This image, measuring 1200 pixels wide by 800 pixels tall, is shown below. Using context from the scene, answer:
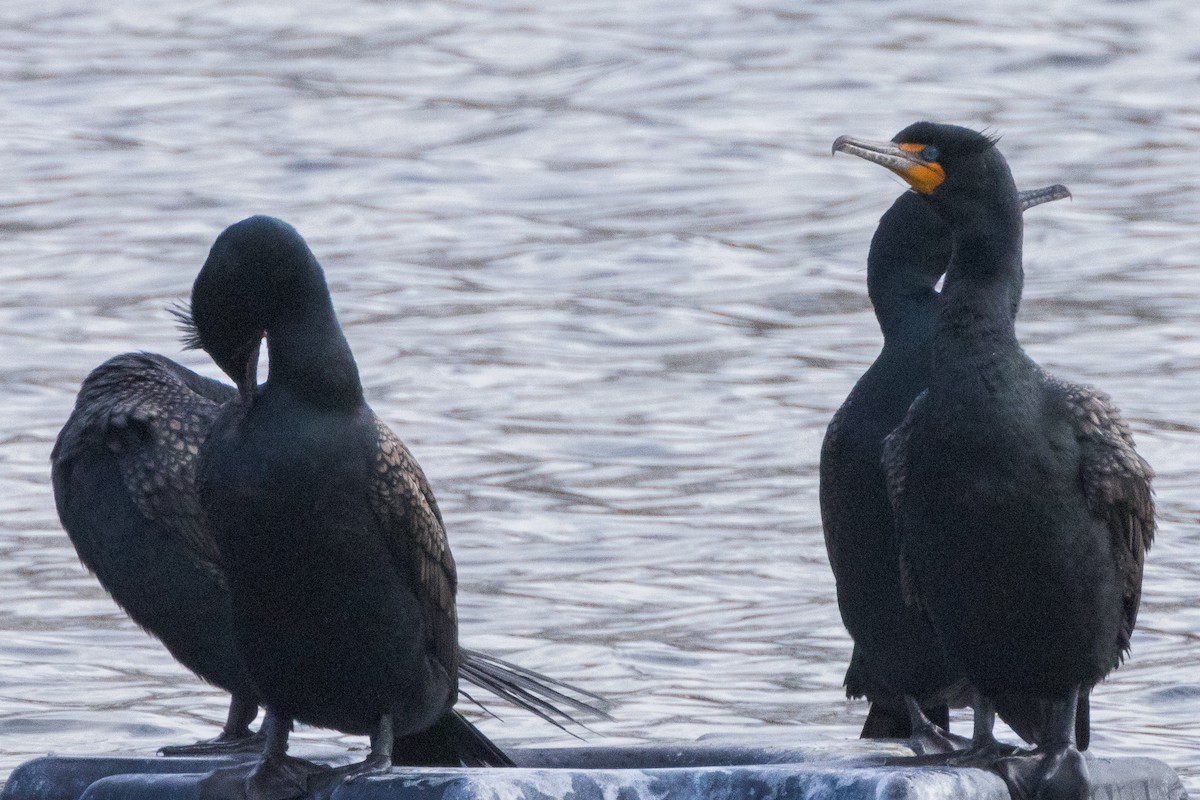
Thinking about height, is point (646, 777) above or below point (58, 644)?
above

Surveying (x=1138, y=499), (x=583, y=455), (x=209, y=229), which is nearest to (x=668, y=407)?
(x=583, y=455)

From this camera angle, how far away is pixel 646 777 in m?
4.74

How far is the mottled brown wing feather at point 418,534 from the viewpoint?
15.9 feet

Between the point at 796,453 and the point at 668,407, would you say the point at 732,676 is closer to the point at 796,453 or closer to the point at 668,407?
the point at 796,453

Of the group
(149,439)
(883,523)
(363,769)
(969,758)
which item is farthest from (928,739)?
(149,439)

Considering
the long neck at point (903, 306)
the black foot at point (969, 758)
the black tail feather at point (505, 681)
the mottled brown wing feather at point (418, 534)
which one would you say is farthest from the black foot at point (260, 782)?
the long neck at point (903, 306)

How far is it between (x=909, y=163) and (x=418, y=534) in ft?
4.18

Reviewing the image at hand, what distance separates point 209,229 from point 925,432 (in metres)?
9.12

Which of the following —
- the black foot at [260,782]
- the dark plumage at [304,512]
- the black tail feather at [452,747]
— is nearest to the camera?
the dark plumage at [304,512]

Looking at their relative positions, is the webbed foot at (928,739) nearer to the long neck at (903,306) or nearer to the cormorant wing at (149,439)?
the long neck at (903,306)

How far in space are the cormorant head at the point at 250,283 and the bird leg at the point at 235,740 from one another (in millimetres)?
1132

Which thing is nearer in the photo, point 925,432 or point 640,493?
point 925,432

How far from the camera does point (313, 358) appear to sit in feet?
15.6

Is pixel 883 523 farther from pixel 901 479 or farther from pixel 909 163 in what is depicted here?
pixel 909 163
